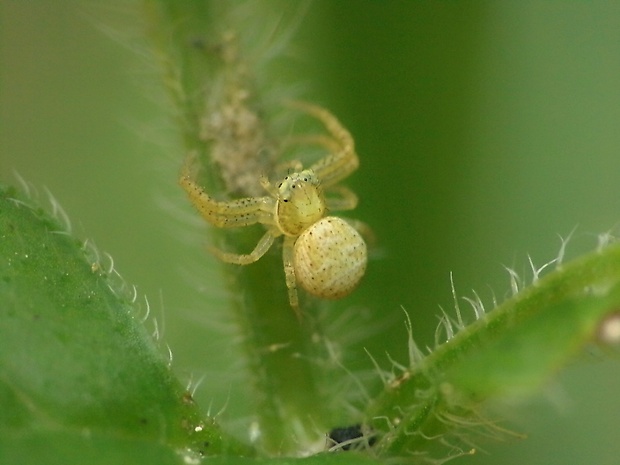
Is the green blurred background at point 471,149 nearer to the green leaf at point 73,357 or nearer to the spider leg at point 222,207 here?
the spider leg at point 222,207

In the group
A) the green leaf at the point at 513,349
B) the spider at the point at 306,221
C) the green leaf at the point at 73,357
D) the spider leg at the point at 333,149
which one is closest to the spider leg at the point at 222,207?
the spider at the point at 306,221

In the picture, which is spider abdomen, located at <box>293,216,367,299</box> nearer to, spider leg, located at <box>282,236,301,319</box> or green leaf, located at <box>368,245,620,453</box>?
spider leg, located at <box>282,236,301,319</box>

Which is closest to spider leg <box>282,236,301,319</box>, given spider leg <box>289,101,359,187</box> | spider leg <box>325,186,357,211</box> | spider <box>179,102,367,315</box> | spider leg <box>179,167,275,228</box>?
spider <box>179,102,367,315</box>

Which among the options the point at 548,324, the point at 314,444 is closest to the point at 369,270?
the point at 314,444

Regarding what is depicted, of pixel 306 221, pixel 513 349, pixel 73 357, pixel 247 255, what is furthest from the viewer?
pixel 306 221

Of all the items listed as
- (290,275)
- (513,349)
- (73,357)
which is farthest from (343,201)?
(513,349)

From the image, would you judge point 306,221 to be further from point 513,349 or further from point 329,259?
Result: point 513,349
